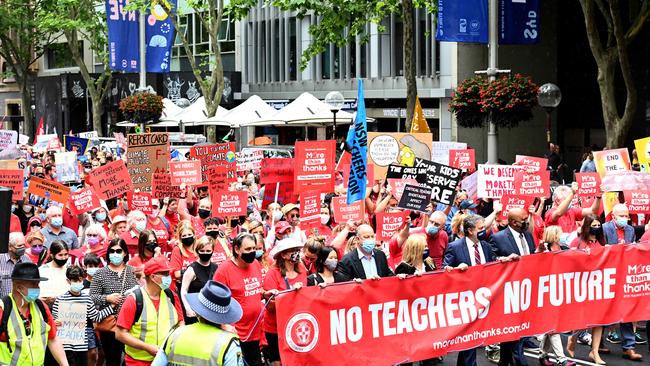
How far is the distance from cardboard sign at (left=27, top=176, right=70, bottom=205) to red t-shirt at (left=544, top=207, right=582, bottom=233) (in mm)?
6212

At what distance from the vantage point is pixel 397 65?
3869 centimetres

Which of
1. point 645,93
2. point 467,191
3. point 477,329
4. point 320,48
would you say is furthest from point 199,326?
point 645,93

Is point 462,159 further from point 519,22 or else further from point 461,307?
point 519,22

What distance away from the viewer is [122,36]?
125ft

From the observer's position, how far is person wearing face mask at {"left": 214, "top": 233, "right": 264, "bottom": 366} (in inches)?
376

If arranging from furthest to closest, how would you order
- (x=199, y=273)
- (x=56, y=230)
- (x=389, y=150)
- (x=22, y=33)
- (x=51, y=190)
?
(x=22, y=33) → (x=389, y=150) → (x=51, y=190) → (x=56, y=230) → (x=199, y=273)

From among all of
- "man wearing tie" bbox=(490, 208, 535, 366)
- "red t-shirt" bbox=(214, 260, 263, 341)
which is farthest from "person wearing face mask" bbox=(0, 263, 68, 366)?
"man wearing tie" bbox=(490, 208, 535, 366)

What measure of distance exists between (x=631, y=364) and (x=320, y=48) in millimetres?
15125

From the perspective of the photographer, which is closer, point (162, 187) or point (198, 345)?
point (198, 345)

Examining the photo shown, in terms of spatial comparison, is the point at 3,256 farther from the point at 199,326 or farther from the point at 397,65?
the point at 397,65

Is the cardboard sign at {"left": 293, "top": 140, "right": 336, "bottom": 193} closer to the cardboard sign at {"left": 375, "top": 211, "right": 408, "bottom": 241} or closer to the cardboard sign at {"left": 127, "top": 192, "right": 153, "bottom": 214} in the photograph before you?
the cardboard sign at {"left": 127, "top": 192, "right": 153, "bottom": 214}

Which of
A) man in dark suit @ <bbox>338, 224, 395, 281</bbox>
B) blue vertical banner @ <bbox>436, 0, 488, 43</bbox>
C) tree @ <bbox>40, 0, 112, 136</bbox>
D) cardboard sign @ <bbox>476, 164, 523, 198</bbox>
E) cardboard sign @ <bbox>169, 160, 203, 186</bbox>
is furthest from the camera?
tree @ <bbox>40, 0, 112, 136</bbox>

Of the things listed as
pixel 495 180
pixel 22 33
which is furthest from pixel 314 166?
pixel 22 33

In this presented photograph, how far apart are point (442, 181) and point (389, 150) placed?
4596 mm
